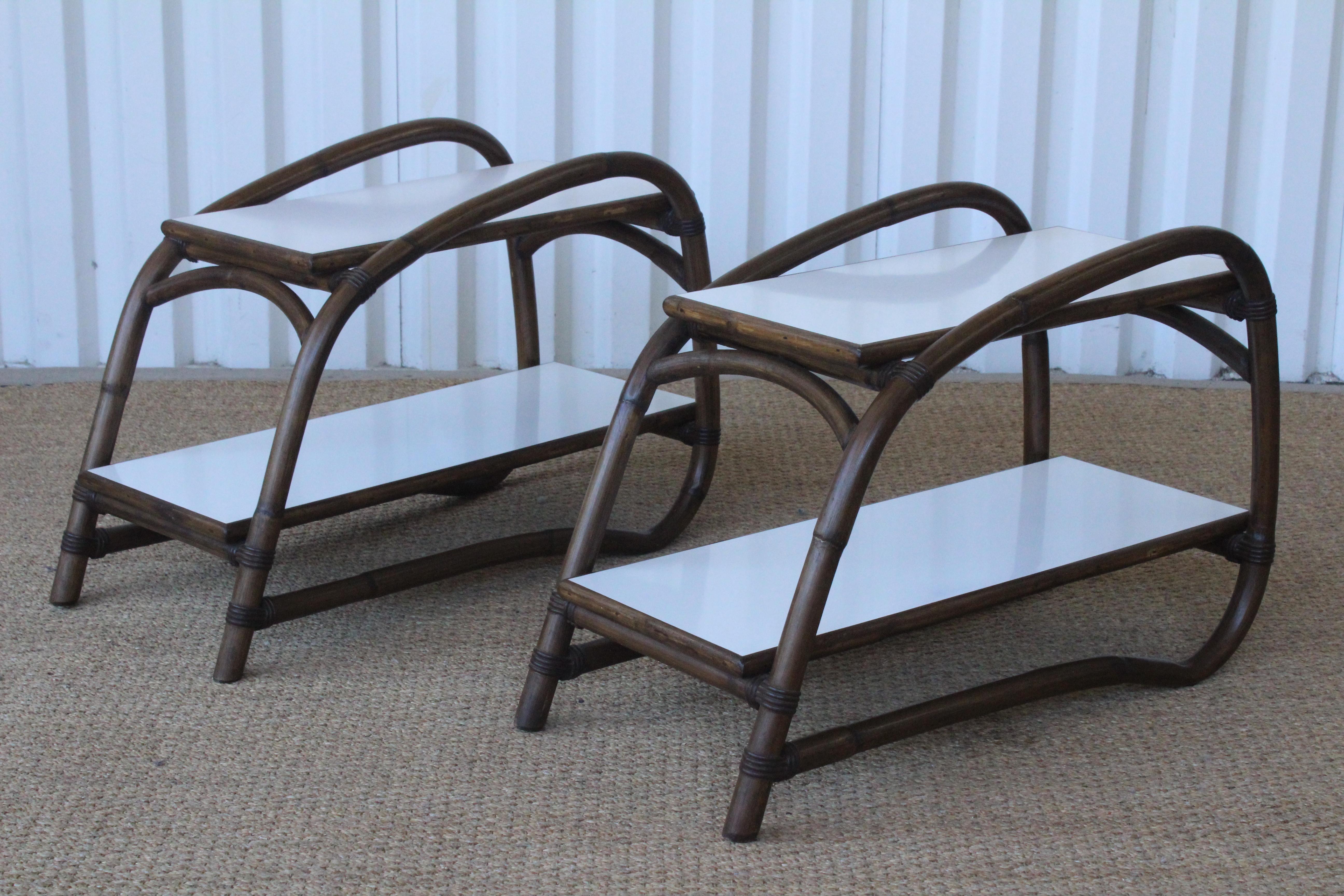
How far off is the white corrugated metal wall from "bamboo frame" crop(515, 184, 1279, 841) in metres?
1.17

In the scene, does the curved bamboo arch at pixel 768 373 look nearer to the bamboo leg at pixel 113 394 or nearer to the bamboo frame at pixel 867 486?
the bamboo frame at pixel 867 486

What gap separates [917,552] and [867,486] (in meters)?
0.11

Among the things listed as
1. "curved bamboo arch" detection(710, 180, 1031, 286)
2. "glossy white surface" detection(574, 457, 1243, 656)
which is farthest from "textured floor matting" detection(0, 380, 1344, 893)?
"curved bamboo arch" detection(710, 180, 1031, 286)

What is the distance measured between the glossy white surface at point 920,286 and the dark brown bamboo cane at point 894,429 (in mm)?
55

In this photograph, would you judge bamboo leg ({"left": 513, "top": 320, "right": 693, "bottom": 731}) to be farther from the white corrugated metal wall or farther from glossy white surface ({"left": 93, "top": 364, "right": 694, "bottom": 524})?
the white corrugated metal wall

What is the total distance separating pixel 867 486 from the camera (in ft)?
5.55

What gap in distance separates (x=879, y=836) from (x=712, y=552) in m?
0.40

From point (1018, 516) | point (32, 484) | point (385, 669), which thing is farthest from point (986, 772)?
point (32, 484)

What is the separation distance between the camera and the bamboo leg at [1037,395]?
7.00 feet

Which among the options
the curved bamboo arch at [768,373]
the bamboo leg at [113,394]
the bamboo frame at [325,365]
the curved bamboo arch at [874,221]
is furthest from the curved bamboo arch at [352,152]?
the curved bamboo arch at [768,373]

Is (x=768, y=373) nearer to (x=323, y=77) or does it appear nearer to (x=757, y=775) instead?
(x=757, y=775)

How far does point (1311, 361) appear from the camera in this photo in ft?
10.4

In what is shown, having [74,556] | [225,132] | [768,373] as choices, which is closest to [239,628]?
[74,556]

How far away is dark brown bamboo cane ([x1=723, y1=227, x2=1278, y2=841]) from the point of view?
56.4 inches
